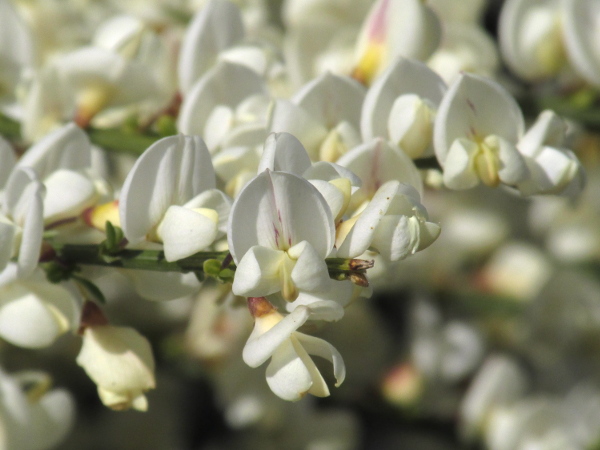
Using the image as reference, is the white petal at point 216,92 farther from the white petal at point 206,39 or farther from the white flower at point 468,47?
the white flower at point 468,47

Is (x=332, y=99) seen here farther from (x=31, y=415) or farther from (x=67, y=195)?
(x=31, y=415)

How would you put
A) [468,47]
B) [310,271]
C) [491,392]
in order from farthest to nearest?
[491,392], [468,47], [310,271]

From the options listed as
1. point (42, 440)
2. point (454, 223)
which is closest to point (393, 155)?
point (42, 440)

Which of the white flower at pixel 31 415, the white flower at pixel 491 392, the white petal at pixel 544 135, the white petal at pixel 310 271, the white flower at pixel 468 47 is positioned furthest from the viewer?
the white flower at pixel 491 392

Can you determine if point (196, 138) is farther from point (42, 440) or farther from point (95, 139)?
point (42, 440)

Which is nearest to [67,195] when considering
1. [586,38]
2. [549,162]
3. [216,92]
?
[216,92]

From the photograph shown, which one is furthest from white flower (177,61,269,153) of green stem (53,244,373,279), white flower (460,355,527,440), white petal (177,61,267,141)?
white flower (460,355,527,440)

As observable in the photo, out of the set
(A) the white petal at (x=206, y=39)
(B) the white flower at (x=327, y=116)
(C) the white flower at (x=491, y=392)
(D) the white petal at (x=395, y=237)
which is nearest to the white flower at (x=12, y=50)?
(A) the white petal at (x=206, y=39)
